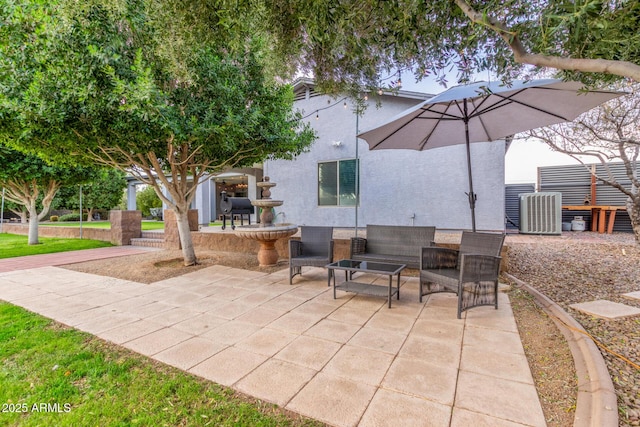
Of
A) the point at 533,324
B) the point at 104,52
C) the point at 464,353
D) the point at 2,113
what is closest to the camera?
the point at 464,353

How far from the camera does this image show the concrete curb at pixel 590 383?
170cm

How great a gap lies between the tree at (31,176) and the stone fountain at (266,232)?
709cm

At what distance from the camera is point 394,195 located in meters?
8.12

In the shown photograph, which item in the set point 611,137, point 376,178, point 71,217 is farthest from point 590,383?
point 71,217

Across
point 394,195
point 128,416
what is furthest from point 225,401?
point 394,195

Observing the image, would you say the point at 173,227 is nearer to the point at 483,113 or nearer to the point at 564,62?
the point at 483,113

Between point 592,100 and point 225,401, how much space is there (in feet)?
16.4

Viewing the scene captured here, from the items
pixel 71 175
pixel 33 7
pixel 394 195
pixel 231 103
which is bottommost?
pixel 394 195

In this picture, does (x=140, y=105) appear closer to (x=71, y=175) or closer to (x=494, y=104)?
(x=494, y=104)

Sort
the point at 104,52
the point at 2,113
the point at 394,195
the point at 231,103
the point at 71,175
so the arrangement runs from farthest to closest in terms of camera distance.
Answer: the point at 71,175
the point at 394,195
the point at 231,103
the point at 2,113
the point at 104,52

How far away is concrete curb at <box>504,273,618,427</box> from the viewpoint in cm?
170

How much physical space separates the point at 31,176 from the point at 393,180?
1156cm

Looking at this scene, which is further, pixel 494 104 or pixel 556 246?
pixel 556 246

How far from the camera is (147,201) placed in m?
24.1
